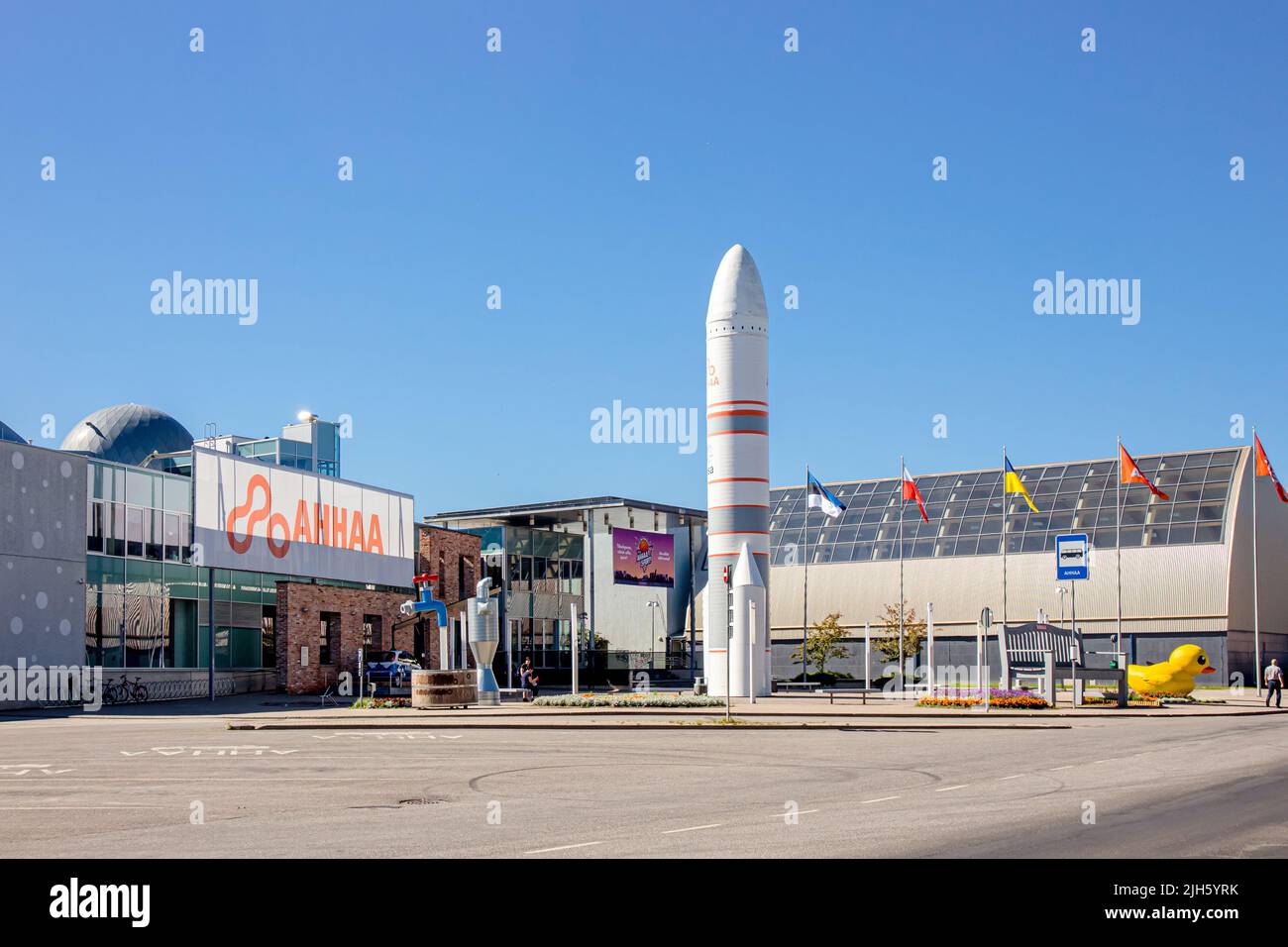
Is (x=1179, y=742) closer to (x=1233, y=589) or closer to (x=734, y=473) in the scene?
(x=734, y=473)

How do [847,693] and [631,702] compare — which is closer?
[631,702]

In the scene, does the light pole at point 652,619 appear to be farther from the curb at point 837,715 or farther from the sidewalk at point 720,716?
the curb at point 837,715

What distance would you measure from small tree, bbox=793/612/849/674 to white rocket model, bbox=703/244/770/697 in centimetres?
2933

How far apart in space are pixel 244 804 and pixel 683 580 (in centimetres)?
7655

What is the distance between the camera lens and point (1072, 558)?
54.9m

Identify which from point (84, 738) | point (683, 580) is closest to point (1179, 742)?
point (84, 738)

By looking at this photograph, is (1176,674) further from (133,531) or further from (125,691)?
(133,531)

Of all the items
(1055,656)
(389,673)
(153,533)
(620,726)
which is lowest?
(389,673)

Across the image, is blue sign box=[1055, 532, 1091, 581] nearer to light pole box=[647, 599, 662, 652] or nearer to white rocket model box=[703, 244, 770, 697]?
white rocket model box=[703, 244, 770, 697]

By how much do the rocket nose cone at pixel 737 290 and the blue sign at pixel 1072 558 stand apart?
16.8m

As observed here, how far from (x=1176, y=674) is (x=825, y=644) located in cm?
2934

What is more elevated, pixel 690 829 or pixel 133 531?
pixel 133 531

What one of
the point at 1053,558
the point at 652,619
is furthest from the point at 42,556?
the point at 1053,558
